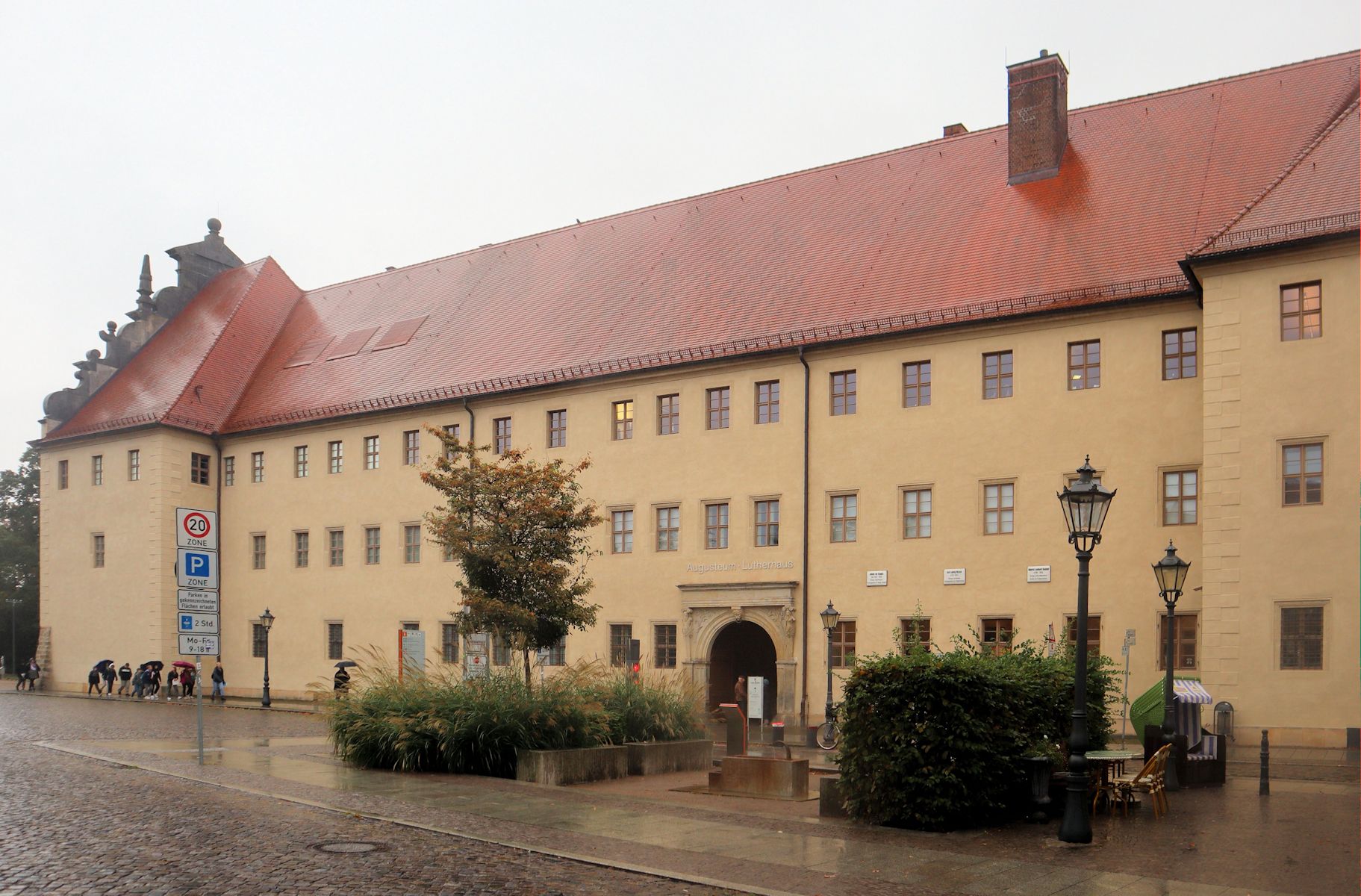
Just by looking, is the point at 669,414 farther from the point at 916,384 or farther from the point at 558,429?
the point at 916,384

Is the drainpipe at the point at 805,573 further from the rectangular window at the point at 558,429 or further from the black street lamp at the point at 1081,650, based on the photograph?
the black street lamp at the point at 1081,650

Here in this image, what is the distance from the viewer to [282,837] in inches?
478

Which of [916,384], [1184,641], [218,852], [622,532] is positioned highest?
[916,384]

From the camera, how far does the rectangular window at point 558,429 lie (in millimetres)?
37562

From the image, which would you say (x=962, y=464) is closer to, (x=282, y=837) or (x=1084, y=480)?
(x=1084, y=480)

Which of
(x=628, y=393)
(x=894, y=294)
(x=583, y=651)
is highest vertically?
(x=894, y=294)

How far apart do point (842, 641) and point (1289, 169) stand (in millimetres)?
14190

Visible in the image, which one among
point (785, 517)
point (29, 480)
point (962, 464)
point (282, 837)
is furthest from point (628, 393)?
point (29, 480)

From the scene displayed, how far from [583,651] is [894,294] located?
12641 millimetres

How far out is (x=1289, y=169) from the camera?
27.7m

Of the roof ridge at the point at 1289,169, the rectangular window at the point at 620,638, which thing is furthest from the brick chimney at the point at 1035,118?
the rectangular window at the point at 620,638

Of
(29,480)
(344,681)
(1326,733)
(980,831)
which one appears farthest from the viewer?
(29,480)

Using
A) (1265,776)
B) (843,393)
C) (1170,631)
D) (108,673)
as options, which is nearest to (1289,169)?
(843,393)

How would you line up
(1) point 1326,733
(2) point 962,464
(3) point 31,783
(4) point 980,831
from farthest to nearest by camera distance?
(2) point 962,464
(1) point 1326,733
(3) point 31,783
(4) point 980,831
